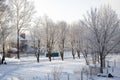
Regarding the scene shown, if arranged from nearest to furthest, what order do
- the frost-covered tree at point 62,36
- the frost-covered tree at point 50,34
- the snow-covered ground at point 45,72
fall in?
the snow-covered ground at point 45,72, the frost-covered tree at point 50,34, the frost-covered tree at point 62,36

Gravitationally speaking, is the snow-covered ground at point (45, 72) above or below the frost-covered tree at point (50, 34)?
below

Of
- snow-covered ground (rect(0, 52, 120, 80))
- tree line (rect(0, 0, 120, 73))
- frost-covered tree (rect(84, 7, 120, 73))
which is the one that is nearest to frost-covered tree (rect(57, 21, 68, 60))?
tree line (rect(0, 0, 120, 73))

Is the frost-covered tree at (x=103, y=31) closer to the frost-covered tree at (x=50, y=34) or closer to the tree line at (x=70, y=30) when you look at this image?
the tree line at (x=70, y=30)

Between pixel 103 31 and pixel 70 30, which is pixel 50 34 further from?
pixel 103 31

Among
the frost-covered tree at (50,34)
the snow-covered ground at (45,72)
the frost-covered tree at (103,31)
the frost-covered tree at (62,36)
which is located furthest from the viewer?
the frost-covered tree at (62,36)

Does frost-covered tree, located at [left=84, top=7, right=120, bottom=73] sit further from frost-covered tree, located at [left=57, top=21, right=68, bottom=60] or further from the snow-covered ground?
frost-covered tree, located at [left=57, top=21, right=68, bottom=60]

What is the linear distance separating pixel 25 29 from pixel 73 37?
1499 cm

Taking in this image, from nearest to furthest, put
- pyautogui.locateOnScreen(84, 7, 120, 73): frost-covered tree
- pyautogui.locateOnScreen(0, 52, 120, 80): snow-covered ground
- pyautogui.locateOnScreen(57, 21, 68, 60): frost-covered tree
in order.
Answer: pyautogui.locateOnScreen(0, 52, 120, 80): snow-covered ground
pyautogui.locateOnScreen(84, 7, 120, 73): frost-covered tree
pyautogui.locateOnScreen(57, 21, 68, 60): frost-covered tree

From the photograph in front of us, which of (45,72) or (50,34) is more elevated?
(50,34)

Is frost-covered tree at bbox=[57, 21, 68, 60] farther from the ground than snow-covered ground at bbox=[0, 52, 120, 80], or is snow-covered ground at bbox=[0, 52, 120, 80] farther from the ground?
frost-covered tree at bbox=[57, 21, 68, 60]

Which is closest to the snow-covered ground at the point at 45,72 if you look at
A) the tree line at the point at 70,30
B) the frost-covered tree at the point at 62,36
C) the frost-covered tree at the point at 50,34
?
the tree line at the point at 70,30

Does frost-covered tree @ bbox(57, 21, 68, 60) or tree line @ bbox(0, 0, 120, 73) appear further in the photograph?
frost-covered tree @ bbox(57, 21, 68, 60)

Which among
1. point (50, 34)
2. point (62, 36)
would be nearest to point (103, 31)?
point (50, 34)

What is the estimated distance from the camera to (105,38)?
28.8m
